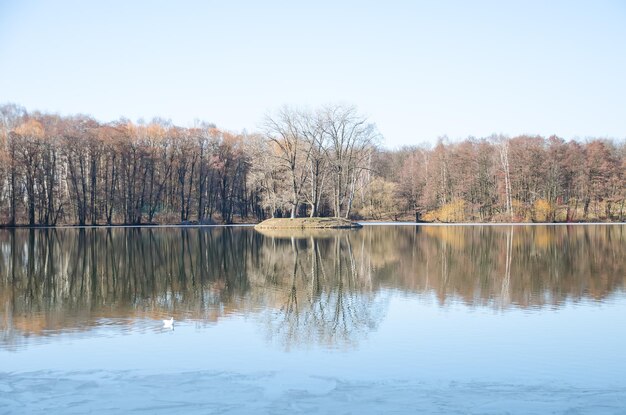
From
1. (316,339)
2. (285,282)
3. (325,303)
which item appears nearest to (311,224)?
(285,282)

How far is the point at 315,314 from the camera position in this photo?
51.1ft

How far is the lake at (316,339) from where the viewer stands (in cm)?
898

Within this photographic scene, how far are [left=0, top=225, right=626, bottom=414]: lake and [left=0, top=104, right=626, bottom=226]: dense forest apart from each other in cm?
4505

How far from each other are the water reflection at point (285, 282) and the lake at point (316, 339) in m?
0.09

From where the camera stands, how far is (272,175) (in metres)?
75.3

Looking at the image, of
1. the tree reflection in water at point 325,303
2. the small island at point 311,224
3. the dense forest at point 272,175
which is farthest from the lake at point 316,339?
the dense forest at point 272,175

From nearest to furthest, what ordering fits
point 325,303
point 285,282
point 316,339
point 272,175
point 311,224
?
point 316,339 → point 325,303 → point 285,282 → point 311,224 → point 272,175

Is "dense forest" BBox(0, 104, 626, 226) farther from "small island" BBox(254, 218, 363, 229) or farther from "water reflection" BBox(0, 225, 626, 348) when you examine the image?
"water reflection" BBox(0, 225, 626, 348)

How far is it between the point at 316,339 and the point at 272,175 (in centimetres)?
Answer: 6312

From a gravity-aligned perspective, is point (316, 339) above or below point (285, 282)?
below

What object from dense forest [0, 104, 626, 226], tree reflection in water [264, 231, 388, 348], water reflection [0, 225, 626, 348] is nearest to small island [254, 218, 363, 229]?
dense forest [0, 104, 626, 226]

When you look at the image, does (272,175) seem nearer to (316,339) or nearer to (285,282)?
(285,282)

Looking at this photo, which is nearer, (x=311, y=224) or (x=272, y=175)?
(x=311, y=224)

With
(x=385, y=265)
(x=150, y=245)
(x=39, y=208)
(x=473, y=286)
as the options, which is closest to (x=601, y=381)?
(x=473, y=286)
